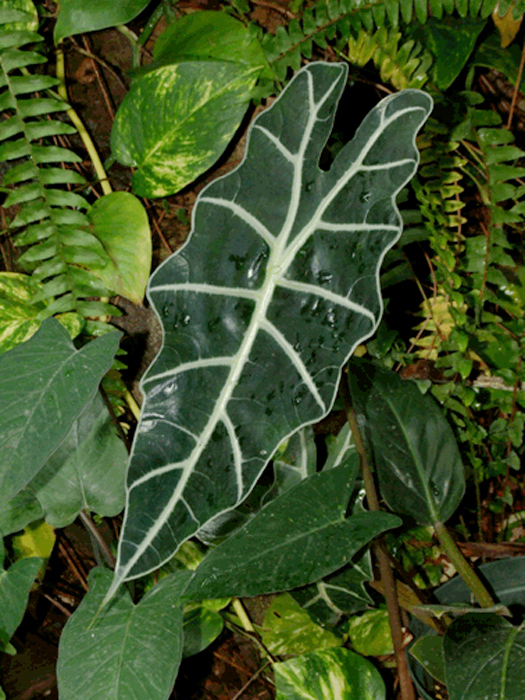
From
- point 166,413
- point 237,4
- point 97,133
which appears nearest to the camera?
point 166,413

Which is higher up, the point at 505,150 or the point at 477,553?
the point at 505,150

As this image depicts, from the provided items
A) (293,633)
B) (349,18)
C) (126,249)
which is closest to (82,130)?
(126,249)

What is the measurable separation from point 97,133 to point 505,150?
34.3 inches

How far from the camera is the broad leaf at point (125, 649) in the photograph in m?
0.91

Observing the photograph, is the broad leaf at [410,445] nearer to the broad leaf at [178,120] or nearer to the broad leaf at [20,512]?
the broad leaf at [178,120]

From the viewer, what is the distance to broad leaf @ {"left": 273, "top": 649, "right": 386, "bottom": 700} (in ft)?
3.49

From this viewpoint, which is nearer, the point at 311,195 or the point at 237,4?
the point at 311,195

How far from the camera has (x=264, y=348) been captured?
0.89 m

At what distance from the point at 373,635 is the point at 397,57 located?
3.83ft

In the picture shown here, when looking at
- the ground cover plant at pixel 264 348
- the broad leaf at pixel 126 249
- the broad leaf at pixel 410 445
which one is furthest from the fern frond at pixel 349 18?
the broad leaf at pixel 410 445

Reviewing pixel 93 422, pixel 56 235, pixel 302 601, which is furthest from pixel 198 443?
pixel 56 235

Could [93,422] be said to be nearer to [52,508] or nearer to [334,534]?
[52,508]

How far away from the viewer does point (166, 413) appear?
0.84m

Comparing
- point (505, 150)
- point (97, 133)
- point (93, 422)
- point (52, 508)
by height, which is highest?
point (97, 133)
